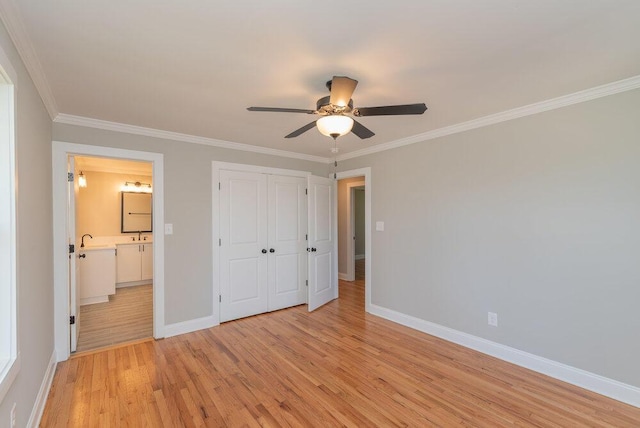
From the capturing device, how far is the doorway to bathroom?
4586 millimetres

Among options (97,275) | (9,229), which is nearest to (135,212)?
(97,275)

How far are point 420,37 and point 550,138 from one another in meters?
1.78

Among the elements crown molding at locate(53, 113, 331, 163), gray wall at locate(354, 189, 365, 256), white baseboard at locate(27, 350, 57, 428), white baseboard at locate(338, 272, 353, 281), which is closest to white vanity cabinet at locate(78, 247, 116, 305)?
white baseboard at locate(27, 350, 57, 428)

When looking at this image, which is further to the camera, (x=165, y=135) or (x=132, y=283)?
(x=132, y=283)

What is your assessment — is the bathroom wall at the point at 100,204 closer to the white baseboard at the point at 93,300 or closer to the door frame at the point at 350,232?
the white baseboard at the point at 93,300

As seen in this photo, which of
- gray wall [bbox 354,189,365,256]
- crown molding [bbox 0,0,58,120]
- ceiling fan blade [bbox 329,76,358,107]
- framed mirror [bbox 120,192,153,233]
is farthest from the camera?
gray wall [bbox 354,189,365,256]

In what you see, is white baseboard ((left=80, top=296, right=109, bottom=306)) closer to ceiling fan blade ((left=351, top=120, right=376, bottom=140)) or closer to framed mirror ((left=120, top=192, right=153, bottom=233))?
framed mirror ((left=120, top=192, right=153, bottom=233))

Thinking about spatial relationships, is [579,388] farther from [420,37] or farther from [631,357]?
[420,37]

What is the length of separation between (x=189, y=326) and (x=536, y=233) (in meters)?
3.84

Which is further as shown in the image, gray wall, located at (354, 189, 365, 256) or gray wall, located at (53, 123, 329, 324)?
gray wall, located at (354, 189, 365, 256)

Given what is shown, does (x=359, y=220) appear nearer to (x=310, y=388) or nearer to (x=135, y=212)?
(x=135, y=212)

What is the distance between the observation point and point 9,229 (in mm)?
1477

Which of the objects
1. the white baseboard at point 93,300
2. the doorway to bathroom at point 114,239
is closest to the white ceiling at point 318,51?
the doorway to bathroom at point 114,239

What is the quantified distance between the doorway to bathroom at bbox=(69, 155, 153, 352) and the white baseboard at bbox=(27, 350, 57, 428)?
1.42 meters
